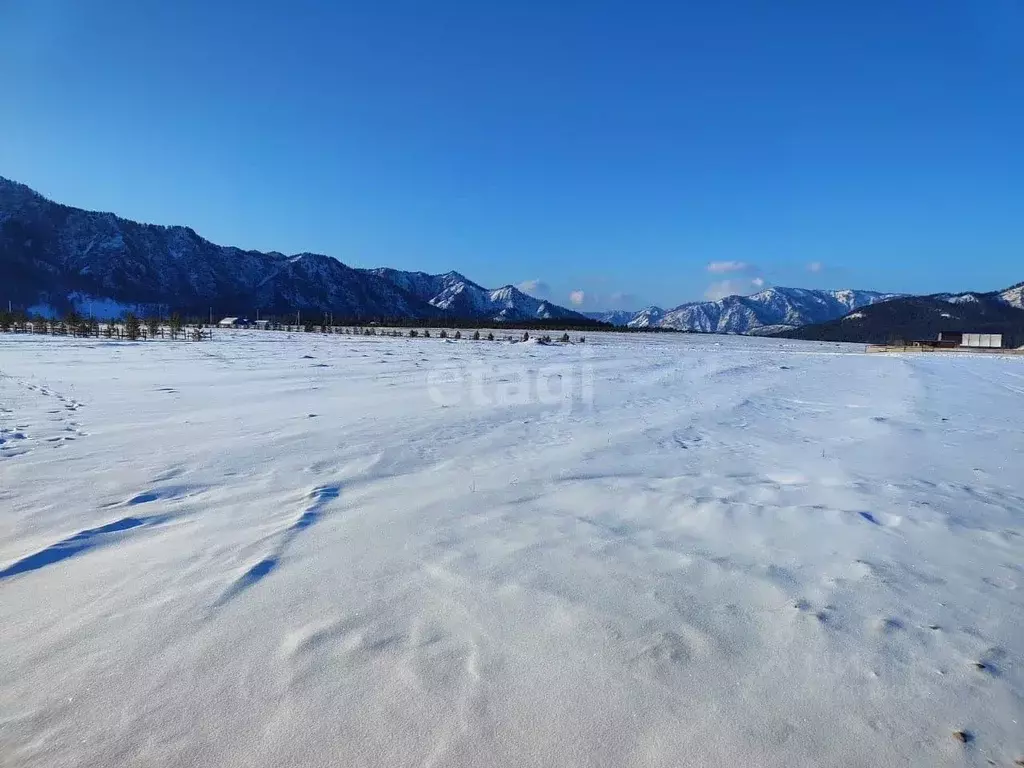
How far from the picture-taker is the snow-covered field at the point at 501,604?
222 cm

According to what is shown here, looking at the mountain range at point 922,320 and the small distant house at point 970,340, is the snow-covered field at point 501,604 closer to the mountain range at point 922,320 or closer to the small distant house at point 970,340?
the small distant house at point 970,340

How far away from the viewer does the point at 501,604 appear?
3205 mm

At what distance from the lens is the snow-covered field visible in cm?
222

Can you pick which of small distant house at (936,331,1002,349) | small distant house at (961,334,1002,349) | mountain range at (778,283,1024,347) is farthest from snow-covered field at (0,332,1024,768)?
mountain range at (778,283,1024,347)

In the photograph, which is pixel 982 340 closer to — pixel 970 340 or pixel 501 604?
pixel 970 340

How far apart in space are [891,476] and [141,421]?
10062 millimetres

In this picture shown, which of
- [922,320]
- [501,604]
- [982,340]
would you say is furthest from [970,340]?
[922,320]

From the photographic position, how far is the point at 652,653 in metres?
2.75

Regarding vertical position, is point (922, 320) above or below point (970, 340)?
above

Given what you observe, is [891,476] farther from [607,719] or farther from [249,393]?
[249,393]

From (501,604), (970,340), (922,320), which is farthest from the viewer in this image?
(922,320)

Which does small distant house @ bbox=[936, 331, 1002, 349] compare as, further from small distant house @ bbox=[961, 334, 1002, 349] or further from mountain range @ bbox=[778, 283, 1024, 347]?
mountain range @ bbox=[778, 283, 1024, 347]

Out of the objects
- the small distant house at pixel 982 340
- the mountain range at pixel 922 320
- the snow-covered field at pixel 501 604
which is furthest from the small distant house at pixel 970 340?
the mountain range at pixel 922 320

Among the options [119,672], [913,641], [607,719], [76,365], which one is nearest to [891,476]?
[913,641]
